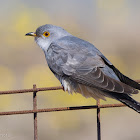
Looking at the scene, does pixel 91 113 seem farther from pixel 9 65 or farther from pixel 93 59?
pixel 93 59

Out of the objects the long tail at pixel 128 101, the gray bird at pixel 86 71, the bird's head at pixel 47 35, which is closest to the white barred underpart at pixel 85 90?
the gray bird at pixel 86 71

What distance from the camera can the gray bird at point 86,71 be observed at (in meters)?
4.66

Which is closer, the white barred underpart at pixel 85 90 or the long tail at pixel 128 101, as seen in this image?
the long tail at pixel 128 101

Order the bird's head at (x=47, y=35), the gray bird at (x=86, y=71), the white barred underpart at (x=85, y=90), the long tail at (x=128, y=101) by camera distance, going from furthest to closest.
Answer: the bird's head at (x=47, y=35)
the white barred underpart at (x=85, y=90)
the gray bird at (x=86, y=71)
the long tail at (x=128, y=101)

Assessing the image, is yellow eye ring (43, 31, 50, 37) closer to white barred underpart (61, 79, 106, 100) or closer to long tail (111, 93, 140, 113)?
white barred underpart (61, 79, 106, 100)

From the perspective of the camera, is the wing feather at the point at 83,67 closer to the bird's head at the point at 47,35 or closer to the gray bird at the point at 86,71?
the gray bird at the point at 86,71

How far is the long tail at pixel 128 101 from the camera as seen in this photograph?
171 inches

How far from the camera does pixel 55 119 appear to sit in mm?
10078

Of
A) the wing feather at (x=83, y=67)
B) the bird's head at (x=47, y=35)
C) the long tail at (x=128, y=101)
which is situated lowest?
the long tail at (x=128, y=101)

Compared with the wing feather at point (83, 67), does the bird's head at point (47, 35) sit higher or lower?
higher

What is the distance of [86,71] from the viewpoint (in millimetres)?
4980

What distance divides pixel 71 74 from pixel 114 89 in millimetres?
629

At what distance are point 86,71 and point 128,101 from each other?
0.70 meters

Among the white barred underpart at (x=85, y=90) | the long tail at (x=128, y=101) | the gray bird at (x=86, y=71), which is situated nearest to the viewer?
the long tail at (x=128, y=101)
